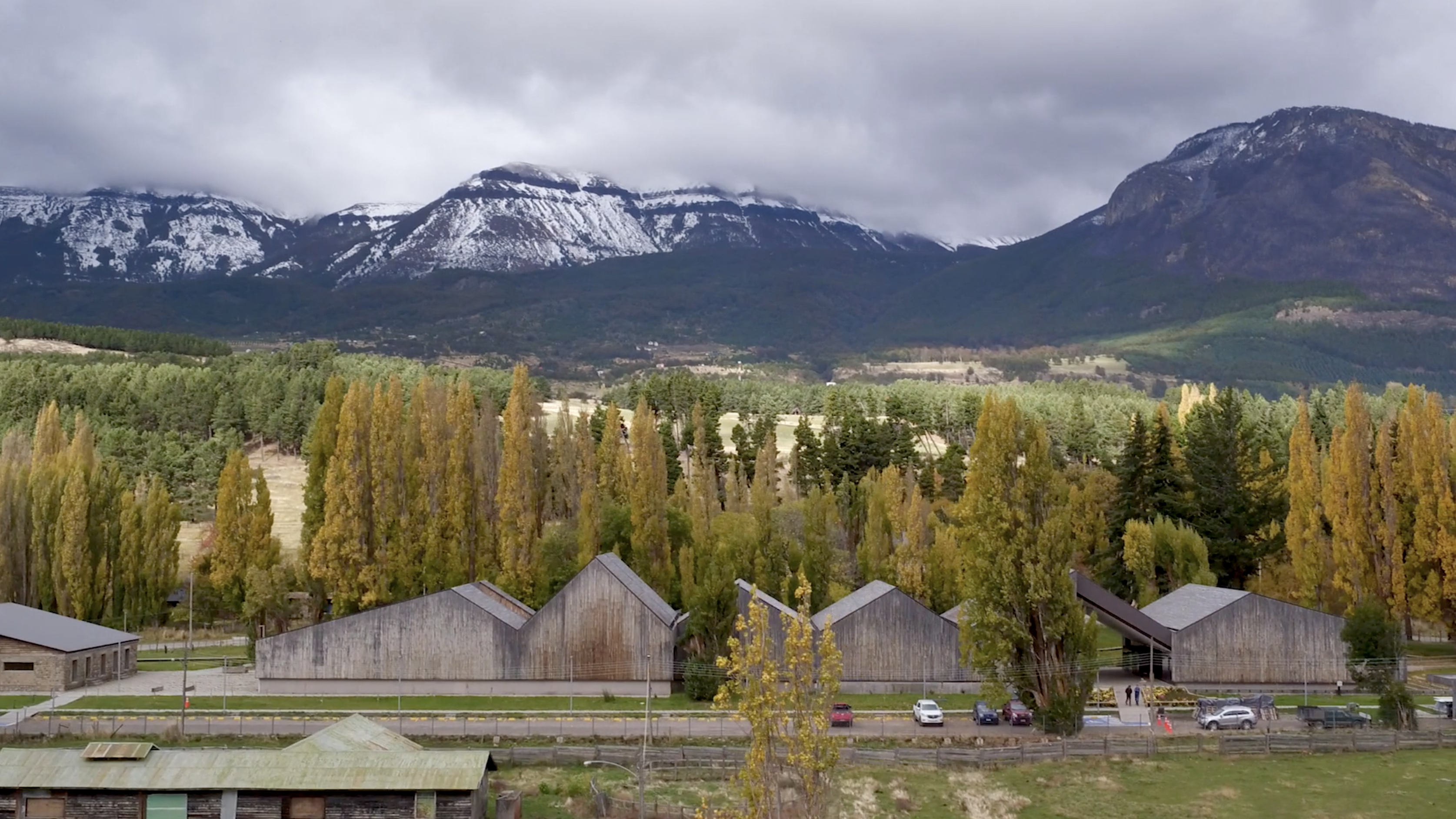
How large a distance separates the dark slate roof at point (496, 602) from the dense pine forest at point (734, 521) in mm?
3766

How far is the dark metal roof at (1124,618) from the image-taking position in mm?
58188

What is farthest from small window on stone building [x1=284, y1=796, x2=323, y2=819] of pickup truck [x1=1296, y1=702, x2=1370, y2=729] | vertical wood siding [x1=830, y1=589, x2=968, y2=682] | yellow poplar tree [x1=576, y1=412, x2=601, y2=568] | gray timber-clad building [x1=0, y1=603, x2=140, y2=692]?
pickup truck [x1=1296, y1=702, x2=1370, y2=729]

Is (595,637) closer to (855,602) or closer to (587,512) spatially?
(855,602)

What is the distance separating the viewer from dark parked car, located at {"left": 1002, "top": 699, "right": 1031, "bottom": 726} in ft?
161

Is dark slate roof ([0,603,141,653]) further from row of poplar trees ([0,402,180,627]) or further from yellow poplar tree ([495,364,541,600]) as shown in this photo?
yellow poplar tree ([495,364,541,600])

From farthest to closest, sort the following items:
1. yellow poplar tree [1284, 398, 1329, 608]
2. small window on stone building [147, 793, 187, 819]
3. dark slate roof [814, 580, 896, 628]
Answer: yellow poplar tree [1284, 398, 1329, 608] < dark slate roof [814, 580, 896, 628] < small window on stone building [147, 793, 187, 819]

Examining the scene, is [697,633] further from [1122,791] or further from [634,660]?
[1122,791]

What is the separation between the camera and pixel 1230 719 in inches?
1901

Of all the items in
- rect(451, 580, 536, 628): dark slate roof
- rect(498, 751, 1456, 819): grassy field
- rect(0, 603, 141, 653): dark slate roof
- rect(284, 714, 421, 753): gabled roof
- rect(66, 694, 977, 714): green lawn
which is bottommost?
rect(498, 751, 1456, 819): grassy field

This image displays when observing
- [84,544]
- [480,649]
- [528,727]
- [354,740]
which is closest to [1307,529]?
[480,649]

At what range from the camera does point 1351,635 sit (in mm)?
55906

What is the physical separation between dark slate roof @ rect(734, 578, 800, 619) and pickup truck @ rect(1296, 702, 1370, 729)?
20600mm

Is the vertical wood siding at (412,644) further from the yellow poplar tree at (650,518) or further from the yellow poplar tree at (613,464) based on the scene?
the yellow poplar tree at (613,464)

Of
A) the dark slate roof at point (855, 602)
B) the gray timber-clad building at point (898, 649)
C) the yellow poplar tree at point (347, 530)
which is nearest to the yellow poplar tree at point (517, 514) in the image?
the yellow poplar tree at point (347, 530)
